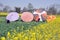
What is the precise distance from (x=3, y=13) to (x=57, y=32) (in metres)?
0.47

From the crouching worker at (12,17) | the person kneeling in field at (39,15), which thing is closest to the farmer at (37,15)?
the person kneeling in field at (39,15)

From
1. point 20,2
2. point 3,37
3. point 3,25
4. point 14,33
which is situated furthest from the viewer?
point 20,2

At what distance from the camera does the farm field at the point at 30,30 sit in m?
1.45

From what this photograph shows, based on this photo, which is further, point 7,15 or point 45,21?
point 45,21

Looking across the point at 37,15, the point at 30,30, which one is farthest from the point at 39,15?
the point at 30,30

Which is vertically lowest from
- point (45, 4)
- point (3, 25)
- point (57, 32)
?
point (57, 32)

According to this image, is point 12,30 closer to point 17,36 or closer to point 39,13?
point 17,36

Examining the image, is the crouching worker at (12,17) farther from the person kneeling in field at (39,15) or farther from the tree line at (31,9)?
the person kneeling in field at (39,15)

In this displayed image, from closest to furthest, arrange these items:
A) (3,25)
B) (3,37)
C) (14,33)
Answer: (3,37), (14,33), (3,25)

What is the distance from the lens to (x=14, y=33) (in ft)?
4.85

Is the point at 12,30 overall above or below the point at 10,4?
below

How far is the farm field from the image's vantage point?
1.45 meters

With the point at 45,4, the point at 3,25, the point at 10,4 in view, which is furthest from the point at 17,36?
the point at 45,4

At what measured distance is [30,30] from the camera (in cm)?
163
